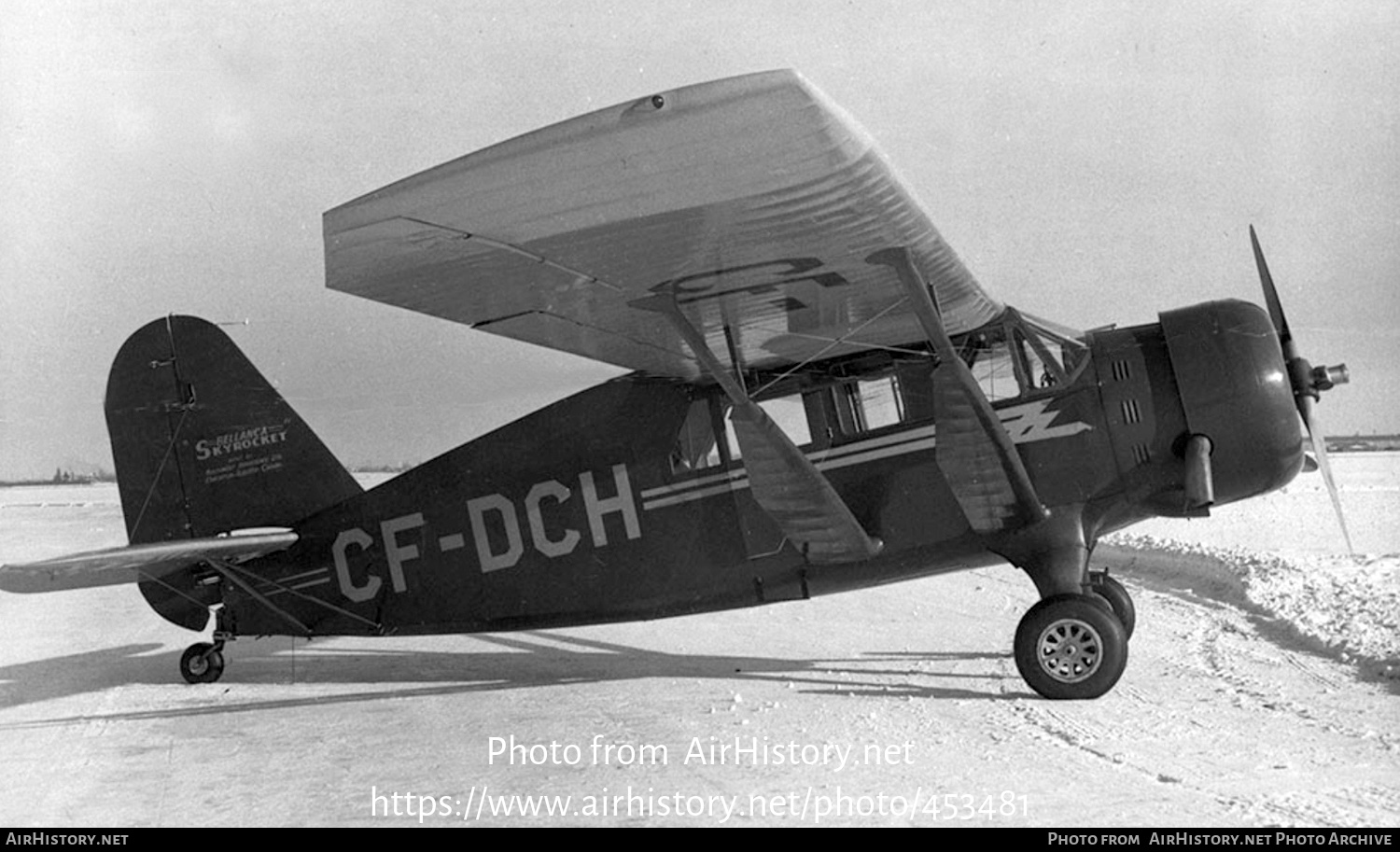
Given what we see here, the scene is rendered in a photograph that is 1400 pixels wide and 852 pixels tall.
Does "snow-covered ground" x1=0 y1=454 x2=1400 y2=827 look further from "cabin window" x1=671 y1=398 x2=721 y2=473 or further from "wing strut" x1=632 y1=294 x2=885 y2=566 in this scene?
"cabin window" x1=671 y1=398 x2=721 y2=473

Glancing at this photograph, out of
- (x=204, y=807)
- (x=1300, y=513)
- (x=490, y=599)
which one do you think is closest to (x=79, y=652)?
(x=490, y=599)

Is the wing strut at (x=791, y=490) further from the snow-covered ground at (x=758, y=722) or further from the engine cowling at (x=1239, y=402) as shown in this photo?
the engine cowling at (x=1239, y=402)

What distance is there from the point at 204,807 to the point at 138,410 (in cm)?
450

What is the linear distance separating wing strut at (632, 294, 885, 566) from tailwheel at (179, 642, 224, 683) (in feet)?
15.2

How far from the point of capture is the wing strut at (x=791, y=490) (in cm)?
639

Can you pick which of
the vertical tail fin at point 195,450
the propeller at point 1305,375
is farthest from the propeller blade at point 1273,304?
the vertical tail fin at point 195,450

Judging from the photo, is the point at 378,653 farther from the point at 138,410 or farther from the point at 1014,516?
the point at 1014,516

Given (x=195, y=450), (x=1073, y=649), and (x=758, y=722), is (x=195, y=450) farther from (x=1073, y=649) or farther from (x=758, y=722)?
(x=1073, y=649)

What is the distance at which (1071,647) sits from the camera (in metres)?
6.24

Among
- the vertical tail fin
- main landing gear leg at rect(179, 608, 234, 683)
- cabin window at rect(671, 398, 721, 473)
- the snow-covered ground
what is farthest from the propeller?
main landing gear leg at rect(179, 608, 234, 683)

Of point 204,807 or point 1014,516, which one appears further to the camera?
point 1014,516

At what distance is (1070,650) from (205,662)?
6.27 m
